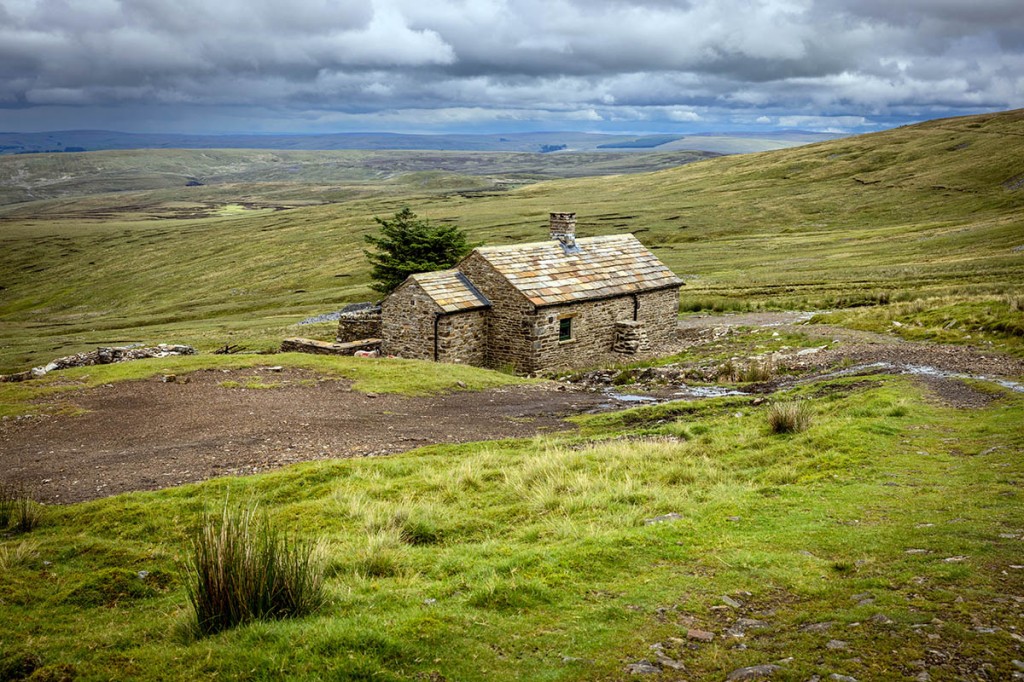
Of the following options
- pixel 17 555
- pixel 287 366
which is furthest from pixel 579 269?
pixel 17 555

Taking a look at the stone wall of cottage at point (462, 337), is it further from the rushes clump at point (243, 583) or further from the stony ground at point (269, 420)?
the rushes clump at point (243, 583)

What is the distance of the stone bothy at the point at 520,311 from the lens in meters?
31.0

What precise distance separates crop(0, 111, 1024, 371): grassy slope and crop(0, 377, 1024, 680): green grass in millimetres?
27440

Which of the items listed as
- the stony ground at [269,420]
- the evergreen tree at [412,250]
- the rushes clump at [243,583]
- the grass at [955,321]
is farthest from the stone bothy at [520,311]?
the rushes clump at [243,583]

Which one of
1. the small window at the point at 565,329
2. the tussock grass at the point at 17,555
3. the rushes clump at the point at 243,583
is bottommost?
the small window at the point at 565,329

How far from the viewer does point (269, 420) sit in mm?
20000

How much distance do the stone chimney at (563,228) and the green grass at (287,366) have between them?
10.2 meters

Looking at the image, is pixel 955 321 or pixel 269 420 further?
pixel 955 321

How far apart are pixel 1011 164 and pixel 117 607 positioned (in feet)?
412

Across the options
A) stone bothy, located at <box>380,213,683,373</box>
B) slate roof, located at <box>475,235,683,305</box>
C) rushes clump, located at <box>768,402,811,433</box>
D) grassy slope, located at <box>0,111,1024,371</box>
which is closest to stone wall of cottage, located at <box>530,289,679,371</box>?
stone bothy, located at <box>380,213,683,373</box>

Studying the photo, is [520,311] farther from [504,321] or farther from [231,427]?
[231,427]

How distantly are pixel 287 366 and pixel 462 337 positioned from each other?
25.4 feet

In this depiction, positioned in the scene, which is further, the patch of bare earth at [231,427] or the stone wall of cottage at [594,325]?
the stone wall of cottage at [594,325]

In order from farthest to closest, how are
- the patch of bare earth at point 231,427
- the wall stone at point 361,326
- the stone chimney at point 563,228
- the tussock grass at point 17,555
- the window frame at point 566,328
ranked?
the stone chimney at point 563,228 < the wall stone at point 361,326 < the window frame at point 566,328 < the patch of bare earth at point 231,427 < the tussock grass at point 17,555
